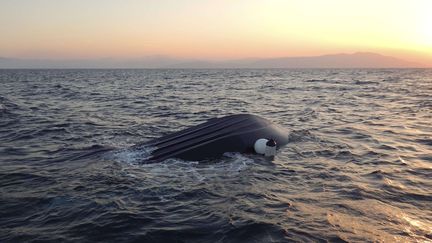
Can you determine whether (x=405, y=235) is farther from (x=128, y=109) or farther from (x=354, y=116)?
(x=128, y=109)

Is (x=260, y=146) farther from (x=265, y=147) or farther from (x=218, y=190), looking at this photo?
(x=218, y=190)

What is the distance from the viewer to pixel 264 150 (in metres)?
14.1

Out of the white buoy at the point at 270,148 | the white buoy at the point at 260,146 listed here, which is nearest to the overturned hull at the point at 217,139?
the white buoy at the point at 260,146

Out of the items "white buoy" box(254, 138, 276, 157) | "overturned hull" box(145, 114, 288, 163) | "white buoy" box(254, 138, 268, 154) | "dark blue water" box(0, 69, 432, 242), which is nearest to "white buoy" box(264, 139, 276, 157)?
"white buoy" box(254, 138, 276, 157)

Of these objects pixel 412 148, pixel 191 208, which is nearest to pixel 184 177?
pixel 191 208

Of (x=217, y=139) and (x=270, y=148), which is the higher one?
(x=217, y=139)

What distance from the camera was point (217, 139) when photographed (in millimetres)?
14414

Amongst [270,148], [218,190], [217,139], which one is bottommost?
[218,190]

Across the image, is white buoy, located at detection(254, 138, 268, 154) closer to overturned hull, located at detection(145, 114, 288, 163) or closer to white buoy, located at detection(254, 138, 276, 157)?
white buoy, located at detection(254, 138, 276, 157)

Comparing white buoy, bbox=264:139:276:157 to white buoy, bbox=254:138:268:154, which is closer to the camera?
white buoy, bbox=264:139:276:157

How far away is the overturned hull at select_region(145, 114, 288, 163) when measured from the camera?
13.8 m

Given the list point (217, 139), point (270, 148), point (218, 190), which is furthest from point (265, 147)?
point (218, 190)

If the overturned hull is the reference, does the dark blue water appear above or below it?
below

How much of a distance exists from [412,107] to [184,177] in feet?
84.4
